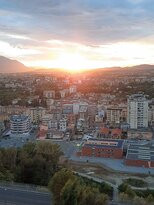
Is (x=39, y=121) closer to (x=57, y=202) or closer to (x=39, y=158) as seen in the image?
(x=39, y=158)

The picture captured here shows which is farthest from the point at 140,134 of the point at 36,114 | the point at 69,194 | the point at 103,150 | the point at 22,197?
the point at 69,194

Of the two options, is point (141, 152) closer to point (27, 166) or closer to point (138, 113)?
point (27, 166)

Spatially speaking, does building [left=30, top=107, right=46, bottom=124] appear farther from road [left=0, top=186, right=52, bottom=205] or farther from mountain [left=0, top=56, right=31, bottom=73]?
mountain [left=0, top=56, right=31, bottom=73]

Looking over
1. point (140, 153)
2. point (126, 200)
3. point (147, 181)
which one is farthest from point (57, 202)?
point (140, 153)

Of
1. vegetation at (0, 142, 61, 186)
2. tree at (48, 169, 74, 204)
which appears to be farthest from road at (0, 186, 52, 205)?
→ vegetation at (0, 142, 61, 186)

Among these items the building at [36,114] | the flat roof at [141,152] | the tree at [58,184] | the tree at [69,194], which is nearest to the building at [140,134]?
the flat roof at [141,152]

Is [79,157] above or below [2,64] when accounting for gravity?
below
